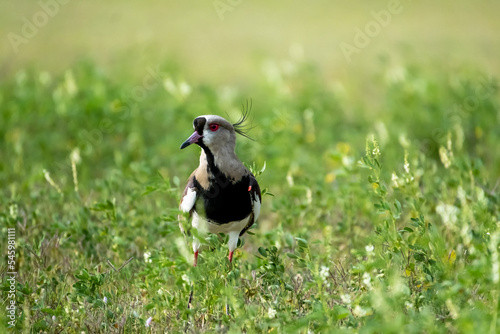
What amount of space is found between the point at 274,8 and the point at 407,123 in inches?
390

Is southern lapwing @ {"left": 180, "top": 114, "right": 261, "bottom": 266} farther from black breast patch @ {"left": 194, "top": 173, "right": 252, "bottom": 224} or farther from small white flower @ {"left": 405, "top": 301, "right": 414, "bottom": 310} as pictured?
small white flower @ {"left": 405, "top": 301, "right": 414, "bottom": 310}

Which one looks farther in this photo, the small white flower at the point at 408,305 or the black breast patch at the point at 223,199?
the black breast patch at the point at 223,199

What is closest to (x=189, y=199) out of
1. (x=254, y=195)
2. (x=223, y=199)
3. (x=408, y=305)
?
(x=223, y=199)

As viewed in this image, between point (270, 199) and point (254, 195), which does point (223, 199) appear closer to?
point (254, 195)

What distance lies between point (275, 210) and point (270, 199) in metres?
1.35

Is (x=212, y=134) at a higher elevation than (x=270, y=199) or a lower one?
higher

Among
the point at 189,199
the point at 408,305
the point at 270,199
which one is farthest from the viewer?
the point at 270,199

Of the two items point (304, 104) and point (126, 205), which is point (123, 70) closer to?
point (304, 104)

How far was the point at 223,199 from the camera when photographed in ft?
11.8

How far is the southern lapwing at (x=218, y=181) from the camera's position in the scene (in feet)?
11.7

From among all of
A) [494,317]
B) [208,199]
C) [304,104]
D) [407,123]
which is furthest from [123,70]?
[494,317]

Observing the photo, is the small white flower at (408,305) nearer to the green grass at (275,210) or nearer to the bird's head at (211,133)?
the green grass at (275,210)

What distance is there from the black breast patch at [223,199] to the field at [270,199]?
0.13 metres

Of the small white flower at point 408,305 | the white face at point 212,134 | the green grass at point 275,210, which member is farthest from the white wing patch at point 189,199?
the small white flower at point 408,305
